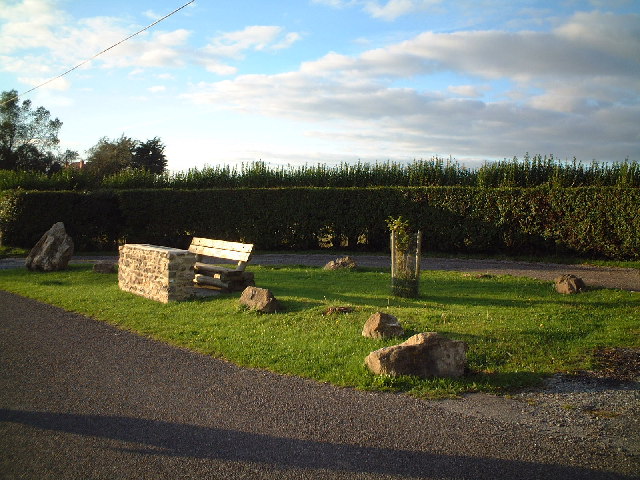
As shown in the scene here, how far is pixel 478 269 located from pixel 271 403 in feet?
42.0

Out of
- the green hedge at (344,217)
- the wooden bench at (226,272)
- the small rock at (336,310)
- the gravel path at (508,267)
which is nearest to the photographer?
the small rock at (336,310)

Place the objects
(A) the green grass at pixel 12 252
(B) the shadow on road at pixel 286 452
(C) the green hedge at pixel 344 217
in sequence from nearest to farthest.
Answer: (B) the shadow on road at pixel 286 452 → (C) the green hedge at pixel 344 217 → (A) the green grass at pixel 12 252

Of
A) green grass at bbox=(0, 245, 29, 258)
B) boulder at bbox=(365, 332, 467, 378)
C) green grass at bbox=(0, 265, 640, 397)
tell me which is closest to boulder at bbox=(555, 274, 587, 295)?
green grass at bbox=(0, 265, 640, 397)

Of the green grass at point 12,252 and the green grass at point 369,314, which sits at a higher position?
Answer: the green grass at point 369,314

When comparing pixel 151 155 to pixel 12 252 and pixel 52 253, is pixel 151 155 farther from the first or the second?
pixel 52 253

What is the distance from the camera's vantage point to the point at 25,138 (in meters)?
52.9

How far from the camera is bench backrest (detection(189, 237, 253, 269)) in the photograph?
13727 millimetres

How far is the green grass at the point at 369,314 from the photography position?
7.48 metres

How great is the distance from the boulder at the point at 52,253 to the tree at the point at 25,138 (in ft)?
114

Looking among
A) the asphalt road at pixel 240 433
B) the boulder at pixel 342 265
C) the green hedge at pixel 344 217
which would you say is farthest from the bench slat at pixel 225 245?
the green hedge at pixel 344 217

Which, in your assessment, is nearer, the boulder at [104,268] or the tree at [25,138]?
the boulder at [104,268]

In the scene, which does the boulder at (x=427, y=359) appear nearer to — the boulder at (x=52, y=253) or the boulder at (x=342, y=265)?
the boulder at (x=342, y=265)

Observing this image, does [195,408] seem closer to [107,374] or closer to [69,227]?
[107,374]

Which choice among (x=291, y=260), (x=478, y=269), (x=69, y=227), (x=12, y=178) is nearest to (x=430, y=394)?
(x=478, y=269)
